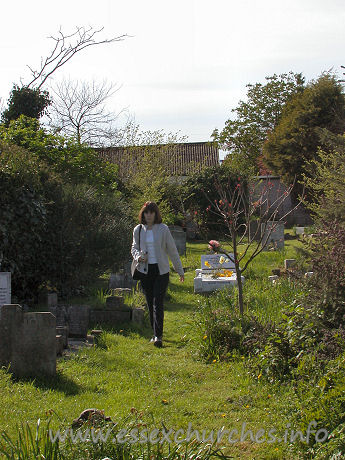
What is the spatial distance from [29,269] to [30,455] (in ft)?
20.5

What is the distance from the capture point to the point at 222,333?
696 cm

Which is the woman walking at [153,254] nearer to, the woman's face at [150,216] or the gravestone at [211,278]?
the woman's face at [150,216]

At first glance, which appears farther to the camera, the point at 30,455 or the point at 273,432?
the point at 273,432

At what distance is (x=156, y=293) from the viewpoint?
7762mm

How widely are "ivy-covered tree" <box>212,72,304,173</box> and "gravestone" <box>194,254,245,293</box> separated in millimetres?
31335

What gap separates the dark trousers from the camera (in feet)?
25.0

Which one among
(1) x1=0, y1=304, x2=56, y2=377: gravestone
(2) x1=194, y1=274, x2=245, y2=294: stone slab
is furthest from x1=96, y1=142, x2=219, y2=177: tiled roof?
(1) x1=0, y1=304, x2=56, y2=377: gravestone

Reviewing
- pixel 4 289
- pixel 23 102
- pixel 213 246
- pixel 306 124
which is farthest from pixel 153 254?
pixel 306 124

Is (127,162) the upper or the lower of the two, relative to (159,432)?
upper

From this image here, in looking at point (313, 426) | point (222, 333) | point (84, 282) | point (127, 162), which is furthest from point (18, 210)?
point (127, 162)

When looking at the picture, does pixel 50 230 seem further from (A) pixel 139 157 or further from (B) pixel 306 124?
(B) pixel 306 124

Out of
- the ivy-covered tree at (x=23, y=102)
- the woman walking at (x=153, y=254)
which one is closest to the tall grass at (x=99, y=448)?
the woman walking at (x=153, y=254)

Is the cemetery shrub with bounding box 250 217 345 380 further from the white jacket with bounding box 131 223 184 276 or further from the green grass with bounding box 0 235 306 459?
the white jacket with bounding box 131 223 184 276

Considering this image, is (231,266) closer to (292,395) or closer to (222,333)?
(222,333)
